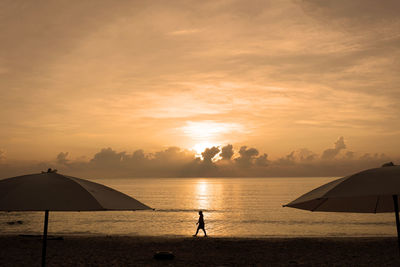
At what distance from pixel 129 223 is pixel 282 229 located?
22293 millimetres

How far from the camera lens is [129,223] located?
50.3m

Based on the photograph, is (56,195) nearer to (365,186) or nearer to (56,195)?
Answer: (56,195)

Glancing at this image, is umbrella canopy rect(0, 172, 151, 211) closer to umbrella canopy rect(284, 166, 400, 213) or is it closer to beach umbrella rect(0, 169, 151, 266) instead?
beach umbrella rect(0, 169, 151, 266)

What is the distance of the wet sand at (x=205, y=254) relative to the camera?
17812 mm

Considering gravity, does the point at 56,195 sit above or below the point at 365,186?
below

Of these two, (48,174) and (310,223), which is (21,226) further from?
(48,174)

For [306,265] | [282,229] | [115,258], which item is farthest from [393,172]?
[282,229]

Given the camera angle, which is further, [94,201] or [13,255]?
[13,255]

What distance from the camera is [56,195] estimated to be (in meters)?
5.99

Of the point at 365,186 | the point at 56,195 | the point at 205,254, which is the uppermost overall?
the point at 365,186

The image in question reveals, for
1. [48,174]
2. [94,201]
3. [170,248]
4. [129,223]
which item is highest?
[48,174]

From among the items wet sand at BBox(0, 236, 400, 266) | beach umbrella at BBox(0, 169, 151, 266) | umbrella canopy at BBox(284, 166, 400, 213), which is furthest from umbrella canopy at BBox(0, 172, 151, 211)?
wet sand at BBox(0, 236, 400, 266)

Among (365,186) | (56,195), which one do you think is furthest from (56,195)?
(365,186)

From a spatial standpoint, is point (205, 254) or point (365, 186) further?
point (205, 254)
